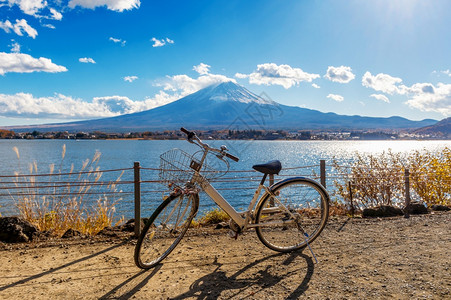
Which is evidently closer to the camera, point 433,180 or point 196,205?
point 196,205

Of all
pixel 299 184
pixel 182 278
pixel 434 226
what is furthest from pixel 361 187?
pixel 182 278

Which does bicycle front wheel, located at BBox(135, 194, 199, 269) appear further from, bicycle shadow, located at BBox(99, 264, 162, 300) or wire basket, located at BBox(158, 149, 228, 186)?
wire basket, located at BBox(158, 149, 228, 186)

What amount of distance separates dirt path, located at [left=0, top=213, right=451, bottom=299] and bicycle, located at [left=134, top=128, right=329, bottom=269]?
0.24 m

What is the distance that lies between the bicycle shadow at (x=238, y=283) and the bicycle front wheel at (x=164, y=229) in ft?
2.10

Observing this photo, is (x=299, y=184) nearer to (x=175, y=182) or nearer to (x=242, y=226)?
(x=242, y=226)

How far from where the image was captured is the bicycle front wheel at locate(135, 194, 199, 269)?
367 cm

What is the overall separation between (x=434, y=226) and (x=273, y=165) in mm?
3723

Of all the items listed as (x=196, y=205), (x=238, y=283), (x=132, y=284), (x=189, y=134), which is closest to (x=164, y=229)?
(x=196, y=205)

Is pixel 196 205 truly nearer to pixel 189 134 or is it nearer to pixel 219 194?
pixel 219 194

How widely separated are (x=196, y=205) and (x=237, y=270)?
860mm

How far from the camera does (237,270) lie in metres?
3.87

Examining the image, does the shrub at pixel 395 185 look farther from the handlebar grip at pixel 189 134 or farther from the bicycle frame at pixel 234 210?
the handlebar grip at pixel 189 134

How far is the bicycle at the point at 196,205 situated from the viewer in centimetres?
362

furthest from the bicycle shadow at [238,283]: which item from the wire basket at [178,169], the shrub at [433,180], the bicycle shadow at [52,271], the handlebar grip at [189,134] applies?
the shrub at [433,180]
